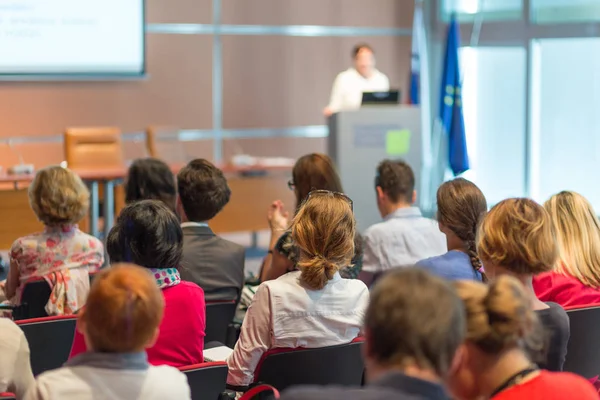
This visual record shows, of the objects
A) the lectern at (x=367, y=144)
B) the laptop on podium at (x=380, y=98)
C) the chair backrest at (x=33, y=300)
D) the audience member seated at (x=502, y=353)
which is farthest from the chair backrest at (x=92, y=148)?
the audience member seated at (x=502, y=353)

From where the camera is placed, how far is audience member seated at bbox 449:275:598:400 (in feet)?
5.16

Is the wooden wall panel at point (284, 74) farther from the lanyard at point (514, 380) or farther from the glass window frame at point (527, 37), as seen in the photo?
the lanyard at point (514, 380)

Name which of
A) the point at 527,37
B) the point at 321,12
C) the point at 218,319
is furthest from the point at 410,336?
the point at 321,12

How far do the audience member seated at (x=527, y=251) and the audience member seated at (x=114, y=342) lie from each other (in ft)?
3.36

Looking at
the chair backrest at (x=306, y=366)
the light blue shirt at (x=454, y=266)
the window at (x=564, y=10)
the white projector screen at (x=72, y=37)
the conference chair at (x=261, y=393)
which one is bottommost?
the conference chair at (x=261, y=393)

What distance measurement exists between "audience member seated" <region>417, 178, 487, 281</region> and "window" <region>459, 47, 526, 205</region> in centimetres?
602

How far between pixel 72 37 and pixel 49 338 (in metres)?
5.99

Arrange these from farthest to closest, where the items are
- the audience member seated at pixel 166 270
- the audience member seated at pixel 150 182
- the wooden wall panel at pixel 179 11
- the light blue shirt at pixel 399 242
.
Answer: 1. the wooden wall panel at pixel 179 11
2. the audience member seated at pixel 150 182
3. the light blue shirt at pixel 399 242
4. the audience member seated at pixel 166 270

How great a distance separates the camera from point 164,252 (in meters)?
2.64

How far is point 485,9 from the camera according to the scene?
9.26 meters

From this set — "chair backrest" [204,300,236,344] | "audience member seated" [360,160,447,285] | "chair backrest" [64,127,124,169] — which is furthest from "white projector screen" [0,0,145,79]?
"chair backrest" [204,300,236,344]

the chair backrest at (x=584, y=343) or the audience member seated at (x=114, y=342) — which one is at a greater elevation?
the audience member seated at (x=114, y=342)

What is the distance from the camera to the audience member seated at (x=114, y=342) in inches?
65.8

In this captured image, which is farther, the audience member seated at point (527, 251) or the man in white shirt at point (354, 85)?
the man in white shirt at point (354, 85)
